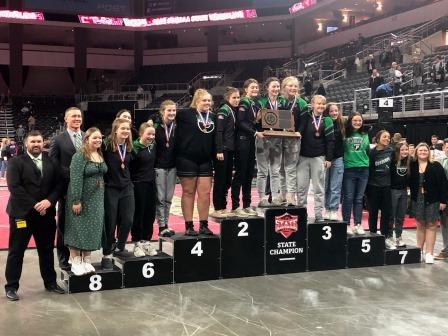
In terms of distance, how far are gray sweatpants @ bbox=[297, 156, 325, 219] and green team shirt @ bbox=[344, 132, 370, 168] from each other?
16.9 inches

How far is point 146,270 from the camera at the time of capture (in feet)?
19.6

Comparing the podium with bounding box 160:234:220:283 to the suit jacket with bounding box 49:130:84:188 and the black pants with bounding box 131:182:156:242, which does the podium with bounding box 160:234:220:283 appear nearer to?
the black pants with bounding box 131:182:156:242

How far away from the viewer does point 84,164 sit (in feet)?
18.0

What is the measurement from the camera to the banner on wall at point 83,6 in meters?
30.2

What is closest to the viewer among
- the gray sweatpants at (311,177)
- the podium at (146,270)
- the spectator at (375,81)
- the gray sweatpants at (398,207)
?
the podium at (146,270)

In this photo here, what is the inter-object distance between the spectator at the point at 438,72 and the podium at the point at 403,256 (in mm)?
9988

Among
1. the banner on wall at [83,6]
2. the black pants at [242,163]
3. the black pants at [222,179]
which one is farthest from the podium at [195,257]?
the banner on wall at [83,6]

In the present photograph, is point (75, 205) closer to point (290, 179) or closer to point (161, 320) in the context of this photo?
point (161, 320)

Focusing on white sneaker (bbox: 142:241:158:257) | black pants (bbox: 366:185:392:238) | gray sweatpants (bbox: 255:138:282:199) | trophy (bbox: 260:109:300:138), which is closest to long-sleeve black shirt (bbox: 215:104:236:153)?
trophy (bbox: 260:109:300:138)

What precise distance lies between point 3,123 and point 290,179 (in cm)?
2756

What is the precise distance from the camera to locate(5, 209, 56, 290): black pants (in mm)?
5383

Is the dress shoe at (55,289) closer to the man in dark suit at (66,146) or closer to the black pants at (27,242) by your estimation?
the black pants at (27,242)

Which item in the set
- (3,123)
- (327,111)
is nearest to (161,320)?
(327,111)

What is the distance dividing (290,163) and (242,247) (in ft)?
4.21
